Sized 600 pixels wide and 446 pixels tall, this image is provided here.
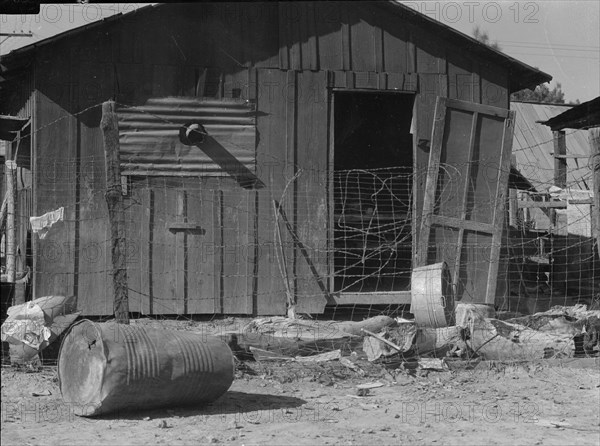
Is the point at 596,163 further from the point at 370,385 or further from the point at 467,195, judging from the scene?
the point at 370,385

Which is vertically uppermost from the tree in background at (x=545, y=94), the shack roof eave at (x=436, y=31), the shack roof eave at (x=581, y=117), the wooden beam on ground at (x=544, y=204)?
the tree in background at (x=545, y=94)

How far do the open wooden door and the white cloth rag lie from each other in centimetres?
505

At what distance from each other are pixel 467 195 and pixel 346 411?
221 inches

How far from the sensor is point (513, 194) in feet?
64.0

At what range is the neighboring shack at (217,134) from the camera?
36.3 ft

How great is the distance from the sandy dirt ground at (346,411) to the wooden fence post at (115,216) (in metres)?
0.98

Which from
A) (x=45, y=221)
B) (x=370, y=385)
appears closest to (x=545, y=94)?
(x=45, y=221)

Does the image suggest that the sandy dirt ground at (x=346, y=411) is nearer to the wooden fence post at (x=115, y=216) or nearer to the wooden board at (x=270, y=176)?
the wooden fence post at (x=115, y=216)

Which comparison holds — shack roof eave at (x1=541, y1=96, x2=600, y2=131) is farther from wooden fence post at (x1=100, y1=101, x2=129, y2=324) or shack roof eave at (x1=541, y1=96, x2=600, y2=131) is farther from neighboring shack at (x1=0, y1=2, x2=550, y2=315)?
wooden fence post at (x1=100, y1=101, x2=129, y2=324)

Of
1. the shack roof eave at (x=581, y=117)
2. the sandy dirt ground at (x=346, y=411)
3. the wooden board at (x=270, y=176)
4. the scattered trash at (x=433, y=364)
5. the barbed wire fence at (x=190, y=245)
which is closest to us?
the sandy dirt ground at (x=346, y=411)

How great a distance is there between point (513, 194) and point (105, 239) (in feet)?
37.4

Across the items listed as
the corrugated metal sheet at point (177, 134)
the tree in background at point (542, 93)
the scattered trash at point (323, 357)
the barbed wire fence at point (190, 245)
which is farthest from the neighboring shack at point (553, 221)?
the tree in background at point (542, 93)

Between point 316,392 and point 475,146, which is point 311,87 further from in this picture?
point 316,392

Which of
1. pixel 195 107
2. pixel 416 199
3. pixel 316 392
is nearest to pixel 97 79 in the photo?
pixel 195 107
